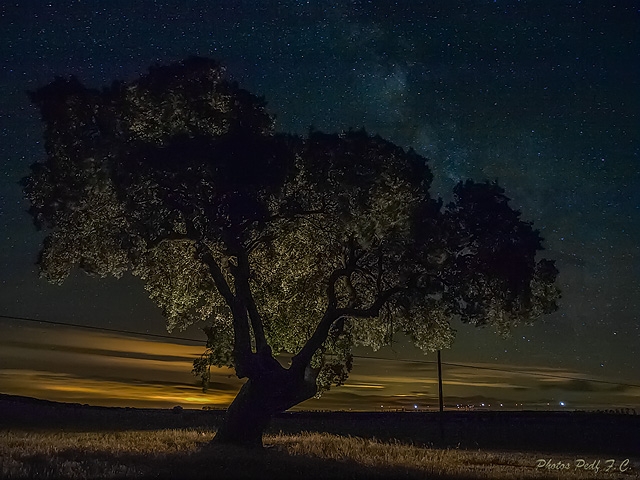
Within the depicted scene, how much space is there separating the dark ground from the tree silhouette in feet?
83.8

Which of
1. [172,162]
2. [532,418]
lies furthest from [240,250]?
[532,418]

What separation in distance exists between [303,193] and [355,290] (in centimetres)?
572

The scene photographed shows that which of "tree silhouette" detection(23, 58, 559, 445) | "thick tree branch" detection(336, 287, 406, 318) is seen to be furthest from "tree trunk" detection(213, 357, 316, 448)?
"thick tree branch" detection(336, 287, 406, 318)

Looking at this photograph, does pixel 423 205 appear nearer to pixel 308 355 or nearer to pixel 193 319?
pixel 308 355

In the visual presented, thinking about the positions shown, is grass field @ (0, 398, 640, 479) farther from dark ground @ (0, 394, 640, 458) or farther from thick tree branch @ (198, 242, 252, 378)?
dark ground @ (0, 394, 640, 458)

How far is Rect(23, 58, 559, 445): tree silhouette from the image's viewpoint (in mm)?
28734

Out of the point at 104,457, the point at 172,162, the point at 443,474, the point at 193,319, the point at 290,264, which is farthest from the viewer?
the point at 193,319

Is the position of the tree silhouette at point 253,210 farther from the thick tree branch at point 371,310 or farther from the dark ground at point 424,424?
the dark ground at point 424,424

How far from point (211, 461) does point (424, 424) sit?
2634 inches

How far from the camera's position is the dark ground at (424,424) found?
6088 centimetres

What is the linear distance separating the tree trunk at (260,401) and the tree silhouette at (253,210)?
2.2 inches

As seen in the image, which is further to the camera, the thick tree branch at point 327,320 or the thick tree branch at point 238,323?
the thick tree branch at point 327,320

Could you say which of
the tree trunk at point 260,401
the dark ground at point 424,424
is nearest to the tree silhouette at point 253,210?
the tree trunk at point 260,401

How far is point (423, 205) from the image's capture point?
29.8m
